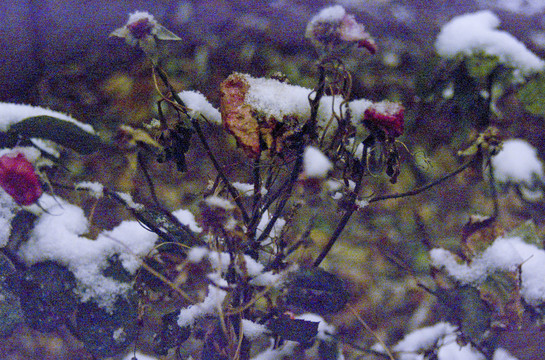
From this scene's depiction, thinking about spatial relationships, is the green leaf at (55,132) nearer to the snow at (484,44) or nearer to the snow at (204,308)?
the snow at (204,308)

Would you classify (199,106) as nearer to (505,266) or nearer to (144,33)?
(144,33)

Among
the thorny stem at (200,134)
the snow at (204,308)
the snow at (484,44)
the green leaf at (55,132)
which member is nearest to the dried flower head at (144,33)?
the thorny stem at (200,134)

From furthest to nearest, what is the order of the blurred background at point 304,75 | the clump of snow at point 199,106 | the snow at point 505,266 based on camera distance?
the blurred background at point 304,75 < the snow at point 505,266 < the clump of snow at point 199,106

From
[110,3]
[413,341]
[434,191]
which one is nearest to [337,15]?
[413,341]

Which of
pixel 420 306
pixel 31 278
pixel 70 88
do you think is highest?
pixel 70 88

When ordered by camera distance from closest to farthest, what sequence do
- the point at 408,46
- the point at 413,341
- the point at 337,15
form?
the point at 337,15 < the point at 413,341 < the point at 408,46

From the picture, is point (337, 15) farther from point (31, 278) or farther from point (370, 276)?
point (370, 276)

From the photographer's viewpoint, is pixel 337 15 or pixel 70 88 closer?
pixel 337 15
